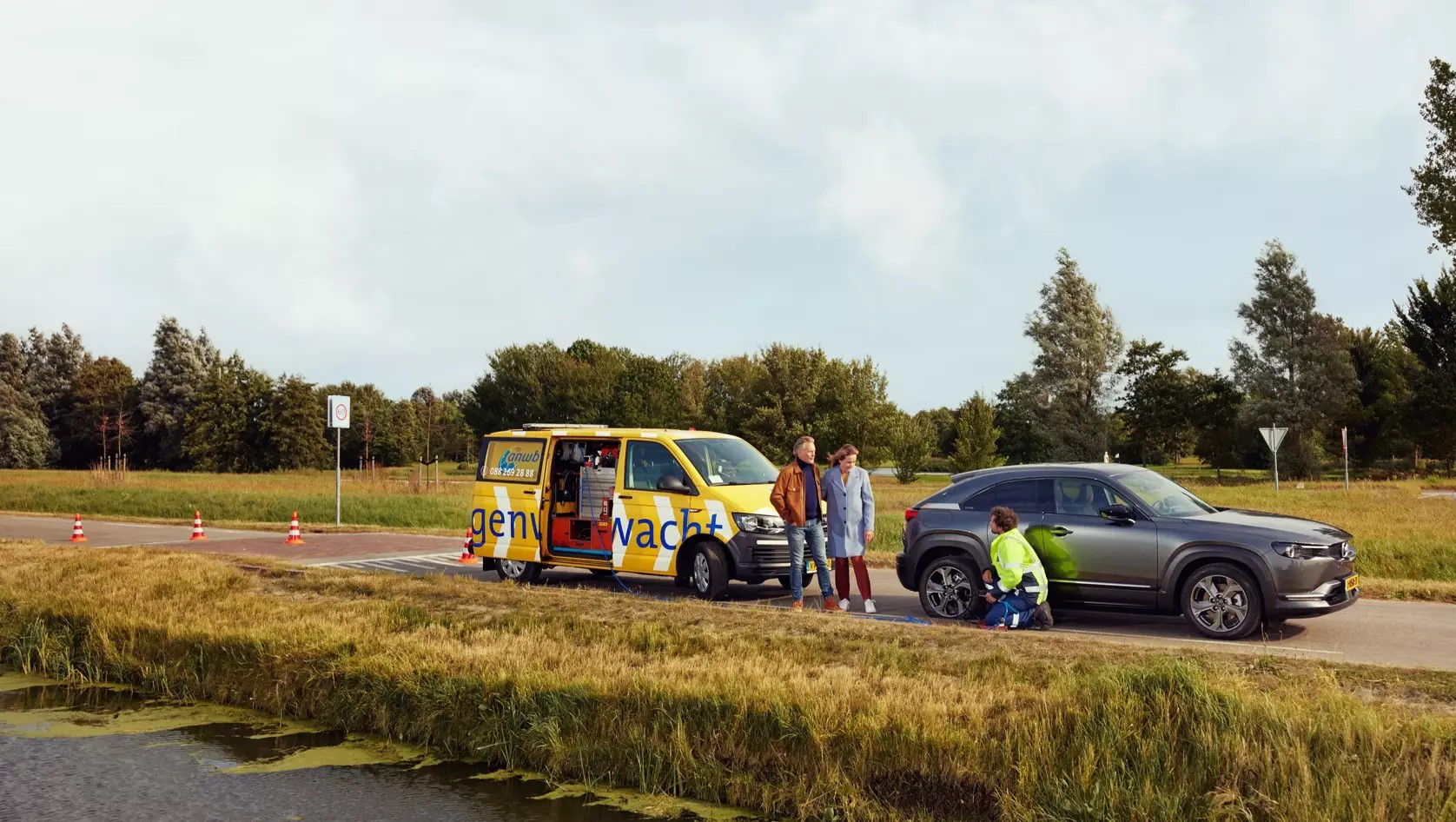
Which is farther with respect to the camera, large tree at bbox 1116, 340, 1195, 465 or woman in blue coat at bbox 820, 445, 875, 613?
large tree at bbox 1116, 340, 1195, 465

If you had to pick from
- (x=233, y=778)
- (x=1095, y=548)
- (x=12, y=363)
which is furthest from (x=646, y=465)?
(x=12, y=363)

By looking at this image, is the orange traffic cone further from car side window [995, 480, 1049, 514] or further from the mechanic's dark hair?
the mechanic's dark hair

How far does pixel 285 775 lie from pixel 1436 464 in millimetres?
77113

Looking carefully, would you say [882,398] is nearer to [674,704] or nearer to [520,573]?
[520,573]

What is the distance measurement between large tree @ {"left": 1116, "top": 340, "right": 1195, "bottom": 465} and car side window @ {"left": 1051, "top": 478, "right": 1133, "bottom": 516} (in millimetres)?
63726

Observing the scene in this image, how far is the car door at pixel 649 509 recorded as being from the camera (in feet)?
45.0

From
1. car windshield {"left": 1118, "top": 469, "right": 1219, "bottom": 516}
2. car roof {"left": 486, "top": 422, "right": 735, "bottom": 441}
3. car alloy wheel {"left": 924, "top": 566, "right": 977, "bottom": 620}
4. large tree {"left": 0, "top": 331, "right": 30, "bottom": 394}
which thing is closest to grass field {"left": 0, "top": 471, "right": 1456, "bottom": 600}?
car windshield {"left": 1118, "top": 469, "right": 1219, "bottom": 516}

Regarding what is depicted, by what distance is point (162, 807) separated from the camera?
23.1 feet

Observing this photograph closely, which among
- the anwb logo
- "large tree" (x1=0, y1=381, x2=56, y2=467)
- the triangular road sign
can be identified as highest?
"large tree" (x1=0, y1=381, x2=56, y2=467)

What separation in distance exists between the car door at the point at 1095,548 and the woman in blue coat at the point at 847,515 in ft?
6.38

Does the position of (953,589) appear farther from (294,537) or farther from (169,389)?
(169,389)

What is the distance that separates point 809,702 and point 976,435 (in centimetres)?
5887

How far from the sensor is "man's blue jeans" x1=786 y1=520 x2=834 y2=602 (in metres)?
12.4

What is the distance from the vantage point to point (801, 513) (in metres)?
12.4
